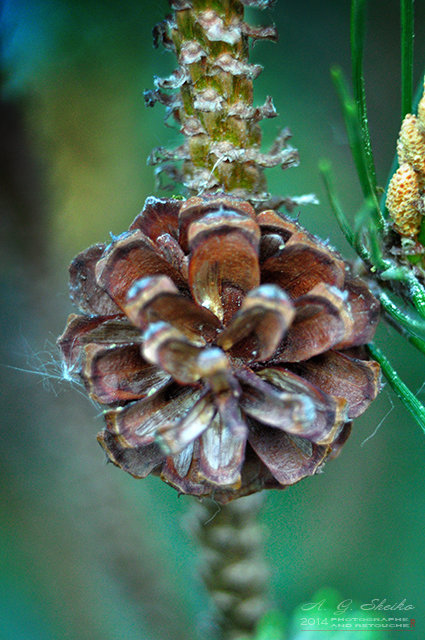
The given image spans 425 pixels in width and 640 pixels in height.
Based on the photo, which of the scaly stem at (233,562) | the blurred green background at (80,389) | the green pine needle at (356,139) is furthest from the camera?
the blurred green background at (80,389)

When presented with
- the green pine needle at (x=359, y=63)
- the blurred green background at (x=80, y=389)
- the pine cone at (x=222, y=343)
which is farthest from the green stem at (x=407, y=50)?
the blurred green background at (x=80, y=389)

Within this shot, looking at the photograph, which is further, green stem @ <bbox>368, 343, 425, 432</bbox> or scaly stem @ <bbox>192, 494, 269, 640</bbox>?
scaly stem @ <bbox>192, 494, 269, 640</bbox>

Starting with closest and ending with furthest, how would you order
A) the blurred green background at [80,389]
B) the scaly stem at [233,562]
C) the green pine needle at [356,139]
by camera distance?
the green pine needle at [356,139] → the scaly stem at [233,562] → the blurred green background at [80,389]

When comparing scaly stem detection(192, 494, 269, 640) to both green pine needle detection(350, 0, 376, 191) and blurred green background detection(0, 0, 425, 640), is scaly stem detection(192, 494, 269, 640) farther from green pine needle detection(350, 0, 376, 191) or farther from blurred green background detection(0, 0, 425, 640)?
green pine needle detection(350, 0, 376, 191)

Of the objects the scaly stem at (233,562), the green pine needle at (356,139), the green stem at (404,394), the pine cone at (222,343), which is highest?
the green pine needle at (356,139)

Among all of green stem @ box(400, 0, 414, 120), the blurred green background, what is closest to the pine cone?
green stem @ box(400, 0, 414, 120)

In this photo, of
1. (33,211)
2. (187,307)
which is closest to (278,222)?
(187,307)

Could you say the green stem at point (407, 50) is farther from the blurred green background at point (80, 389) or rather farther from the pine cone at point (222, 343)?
the blurred green background at point (80, 389)
